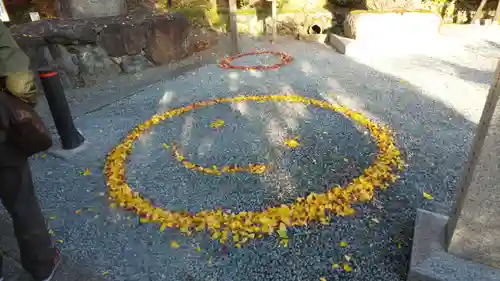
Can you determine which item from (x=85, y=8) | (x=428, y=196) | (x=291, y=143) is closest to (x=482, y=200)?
(x=428, y=196)

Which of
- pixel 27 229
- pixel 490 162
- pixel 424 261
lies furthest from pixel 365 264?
pixel 27 229

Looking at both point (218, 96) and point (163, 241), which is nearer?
point (163, 241)

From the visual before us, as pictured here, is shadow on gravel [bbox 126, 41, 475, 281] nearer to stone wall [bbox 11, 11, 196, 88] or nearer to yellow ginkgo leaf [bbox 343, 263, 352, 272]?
yellow ginkgo leaf [bbox 343, 263, 352, 272]

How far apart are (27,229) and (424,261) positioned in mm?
2492

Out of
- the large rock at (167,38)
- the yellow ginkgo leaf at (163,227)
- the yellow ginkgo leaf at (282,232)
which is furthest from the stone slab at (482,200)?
the large rock at (167,38)

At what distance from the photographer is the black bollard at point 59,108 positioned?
13.1 feet

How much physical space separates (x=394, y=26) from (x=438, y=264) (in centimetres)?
759

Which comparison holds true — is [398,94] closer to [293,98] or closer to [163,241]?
[293,98]

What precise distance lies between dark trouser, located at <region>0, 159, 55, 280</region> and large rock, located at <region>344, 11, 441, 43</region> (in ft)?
26.9

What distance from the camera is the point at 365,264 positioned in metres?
2.36

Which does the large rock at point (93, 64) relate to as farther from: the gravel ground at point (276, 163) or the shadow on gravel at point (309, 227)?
the shadow on gravel at point (309, 227)

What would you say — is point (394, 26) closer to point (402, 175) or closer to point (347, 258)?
point (402, 175)

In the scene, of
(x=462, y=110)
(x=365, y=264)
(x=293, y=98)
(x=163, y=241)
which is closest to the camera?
(x=365, y=264)

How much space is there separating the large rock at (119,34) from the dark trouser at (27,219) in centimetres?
506
